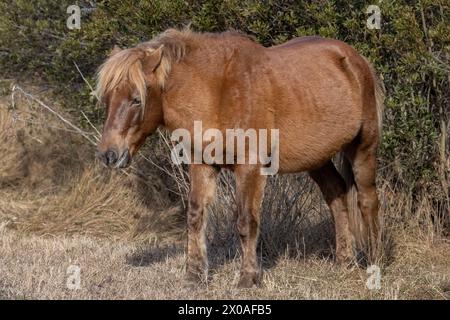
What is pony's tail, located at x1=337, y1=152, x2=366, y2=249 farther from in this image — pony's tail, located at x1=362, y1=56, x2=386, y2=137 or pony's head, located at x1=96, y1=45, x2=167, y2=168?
pony's head, located at x1=96, y1=45, x2=167, y2=168

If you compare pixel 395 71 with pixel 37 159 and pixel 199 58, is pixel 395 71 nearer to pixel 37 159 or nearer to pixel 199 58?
pixel 199 58

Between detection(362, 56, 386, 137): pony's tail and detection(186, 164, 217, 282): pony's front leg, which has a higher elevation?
detection(362, 56, 386, 137): pony's tail

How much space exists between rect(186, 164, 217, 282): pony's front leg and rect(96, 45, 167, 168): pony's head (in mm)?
572

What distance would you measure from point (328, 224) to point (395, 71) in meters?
1.59

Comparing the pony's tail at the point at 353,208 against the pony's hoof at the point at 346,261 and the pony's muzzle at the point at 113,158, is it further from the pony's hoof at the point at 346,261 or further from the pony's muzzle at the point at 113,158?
the pony's muzzle at the point at 113,158

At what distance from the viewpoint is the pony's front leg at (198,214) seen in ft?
19.7

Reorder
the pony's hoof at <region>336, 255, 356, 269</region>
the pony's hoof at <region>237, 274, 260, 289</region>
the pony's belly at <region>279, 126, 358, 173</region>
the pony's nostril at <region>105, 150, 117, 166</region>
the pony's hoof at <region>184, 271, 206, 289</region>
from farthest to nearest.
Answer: the pony's hoof at <region>336, 255, 356, 269</region>
the pony's belly at <region>279, 126, 358, 173</region>
the pony's hoof at <region>184, 271, 206, 289</region>
the pony's hoof at <region>237, 274, 260, 289</region>
the pony's nostril at <region>105, 150, 117, 166</region>

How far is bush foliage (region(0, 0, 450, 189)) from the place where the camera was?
23.0 ft

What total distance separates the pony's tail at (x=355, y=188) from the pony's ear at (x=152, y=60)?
2.09 meters

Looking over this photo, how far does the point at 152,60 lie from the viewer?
574 cm

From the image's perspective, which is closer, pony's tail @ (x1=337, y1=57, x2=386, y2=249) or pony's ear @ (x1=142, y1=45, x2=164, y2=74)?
pony's ear @ (x1=142, y1=45, x2=164, y2=74)

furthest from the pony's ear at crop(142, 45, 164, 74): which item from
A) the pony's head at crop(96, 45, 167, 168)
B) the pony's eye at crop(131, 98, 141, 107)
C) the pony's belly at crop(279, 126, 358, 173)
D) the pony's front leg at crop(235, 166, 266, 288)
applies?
the pony's belly at crop(279, 126, 358, 173)

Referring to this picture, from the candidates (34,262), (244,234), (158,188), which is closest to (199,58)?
(244,234)

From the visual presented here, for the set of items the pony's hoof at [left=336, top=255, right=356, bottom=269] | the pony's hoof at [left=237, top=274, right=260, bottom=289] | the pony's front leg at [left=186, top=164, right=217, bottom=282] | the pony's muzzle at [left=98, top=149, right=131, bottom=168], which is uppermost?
the pony's muzzle at [left=98, top=149, right=131, bottom=168]
